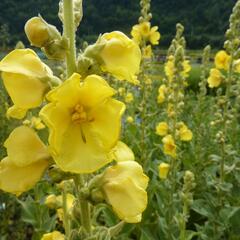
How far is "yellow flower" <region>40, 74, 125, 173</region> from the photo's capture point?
1533 mm

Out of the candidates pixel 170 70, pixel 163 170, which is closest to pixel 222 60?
pixel 170 70

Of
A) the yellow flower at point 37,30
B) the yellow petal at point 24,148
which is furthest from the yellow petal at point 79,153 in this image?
the yellow flower at point 37,30

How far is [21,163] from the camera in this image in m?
1.64

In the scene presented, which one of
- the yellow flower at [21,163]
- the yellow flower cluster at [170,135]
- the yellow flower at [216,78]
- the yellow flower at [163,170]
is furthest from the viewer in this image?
the yellow flower at [216,78]

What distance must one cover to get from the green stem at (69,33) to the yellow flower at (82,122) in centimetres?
14

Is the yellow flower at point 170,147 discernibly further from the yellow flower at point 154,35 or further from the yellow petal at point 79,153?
the yellow petal at point 79,153

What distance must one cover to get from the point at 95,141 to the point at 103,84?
0.61 feet

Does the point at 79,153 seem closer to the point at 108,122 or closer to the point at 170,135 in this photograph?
the point at 108,122

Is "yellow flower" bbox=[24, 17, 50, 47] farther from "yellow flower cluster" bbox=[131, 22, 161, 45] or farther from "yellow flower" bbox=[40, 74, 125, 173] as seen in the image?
"yellow flower cluster" bbox=[131, 22, 161, 45]

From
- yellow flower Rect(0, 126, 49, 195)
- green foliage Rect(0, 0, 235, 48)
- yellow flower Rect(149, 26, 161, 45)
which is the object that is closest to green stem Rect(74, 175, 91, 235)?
yellow flower Rect(0, 126, 49, 195)

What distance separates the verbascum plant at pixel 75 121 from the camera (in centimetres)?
155

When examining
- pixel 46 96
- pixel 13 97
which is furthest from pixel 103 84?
pixel 13 97

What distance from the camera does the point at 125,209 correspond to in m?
1.65

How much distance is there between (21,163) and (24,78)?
0.90 ft
